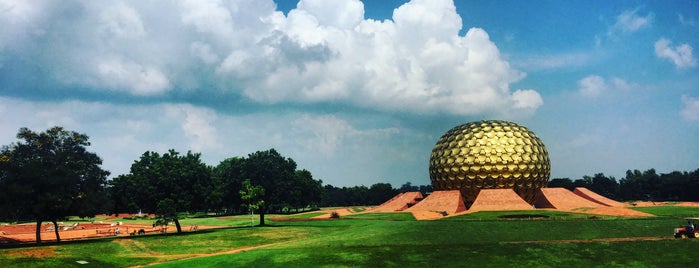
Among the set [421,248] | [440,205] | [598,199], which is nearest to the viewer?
[421,248]

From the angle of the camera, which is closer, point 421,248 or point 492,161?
point 421,248

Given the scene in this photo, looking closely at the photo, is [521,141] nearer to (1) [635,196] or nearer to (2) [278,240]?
(2) [278,240]

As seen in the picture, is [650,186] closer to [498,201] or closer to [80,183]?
[498,201]

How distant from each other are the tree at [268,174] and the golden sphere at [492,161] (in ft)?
98.1

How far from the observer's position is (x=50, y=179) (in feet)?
117

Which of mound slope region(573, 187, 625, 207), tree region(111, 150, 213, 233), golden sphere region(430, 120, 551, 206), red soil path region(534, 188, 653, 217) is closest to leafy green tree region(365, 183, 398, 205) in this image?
golden sphere region(430, 120, 551, 206)

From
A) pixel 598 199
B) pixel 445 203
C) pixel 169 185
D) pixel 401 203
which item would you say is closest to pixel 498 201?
pixel 445 203

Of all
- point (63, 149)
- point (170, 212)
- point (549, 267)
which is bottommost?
point (549, 267)

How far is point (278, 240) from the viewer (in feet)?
120

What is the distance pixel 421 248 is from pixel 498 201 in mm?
26815

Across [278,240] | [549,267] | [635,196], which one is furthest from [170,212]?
[635,196]

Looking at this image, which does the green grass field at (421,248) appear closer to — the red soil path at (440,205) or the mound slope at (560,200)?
the red soil path at (440,205)

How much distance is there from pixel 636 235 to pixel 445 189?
99.7 feet

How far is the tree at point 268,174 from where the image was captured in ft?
262
